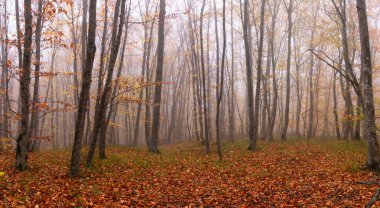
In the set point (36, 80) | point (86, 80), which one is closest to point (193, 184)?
point (86, 80)

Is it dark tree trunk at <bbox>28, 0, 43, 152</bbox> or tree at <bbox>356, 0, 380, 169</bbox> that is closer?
tree at <bbox>356, 0, 380, 169</bbox>

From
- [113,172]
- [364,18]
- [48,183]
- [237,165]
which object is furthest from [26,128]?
[364,18]

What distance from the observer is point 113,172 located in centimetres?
1128

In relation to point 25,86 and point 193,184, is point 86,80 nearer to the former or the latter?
point 25,86

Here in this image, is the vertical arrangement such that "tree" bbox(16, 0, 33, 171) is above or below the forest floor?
above

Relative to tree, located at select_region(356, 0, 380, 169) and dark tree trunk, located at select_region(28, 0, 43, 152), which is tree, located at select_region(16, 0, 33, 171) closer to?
dark tree trunk, located at select_region(28, 0, 43, 152)

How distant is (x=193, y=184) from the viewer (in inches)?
396

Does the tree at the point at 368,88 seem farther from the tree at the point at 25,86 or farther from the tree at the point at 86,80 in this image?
the tree at the point at 25,86

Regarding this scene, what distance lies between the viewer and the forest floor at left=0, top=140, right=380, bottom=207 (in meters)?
7.65

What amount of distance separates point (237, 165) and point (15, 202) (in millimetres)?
8888

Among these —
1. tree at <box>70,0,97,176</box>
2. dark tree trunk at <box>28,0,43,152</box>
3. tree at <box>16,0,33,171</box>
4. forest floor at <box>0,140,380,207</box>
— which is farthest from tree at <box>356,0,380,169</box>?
tree at <box>16,0,33,171</box>

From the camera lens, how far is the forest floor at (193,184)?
7652 mm

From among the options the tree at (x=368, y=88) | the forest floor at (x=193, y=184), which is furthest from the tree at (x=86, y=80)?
the tree at (x=368, y=88)

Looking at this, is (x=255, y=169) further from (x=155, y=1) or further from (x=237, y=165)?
(x=155, y=1)
